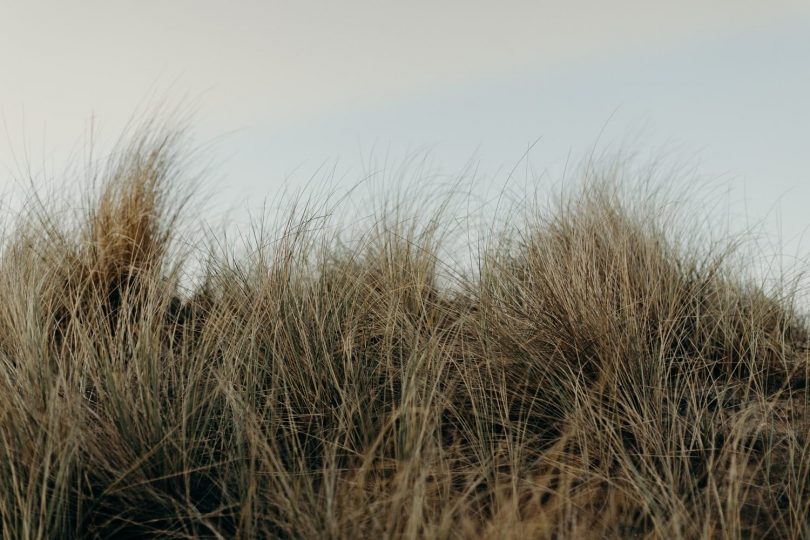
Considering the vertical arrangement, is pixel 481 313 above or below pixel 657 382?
above

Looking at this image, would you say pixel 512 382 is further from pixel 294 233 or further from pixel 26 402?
pixel 26 402

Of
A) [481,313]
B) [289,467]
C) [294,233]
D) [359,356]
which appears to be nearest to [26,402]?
[289,467]

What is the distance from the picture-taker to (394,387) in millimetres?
2316

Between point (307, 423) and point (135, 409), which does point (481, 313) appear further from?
point (135, 409)

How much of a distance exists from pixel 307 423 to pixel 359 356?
0.26 m

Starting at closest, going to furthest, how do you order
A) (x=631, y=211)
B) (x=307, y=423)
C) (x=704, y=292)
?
(x=307, y=423) < (x=704, y=292) < (x=631, y=211)

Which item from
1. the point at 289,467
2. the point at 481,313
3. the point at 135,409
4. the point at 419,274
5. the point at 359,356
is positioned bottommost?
the point at 289,467

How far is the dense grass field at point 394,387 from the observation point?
1.62m

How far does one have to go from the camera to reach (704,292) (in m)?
3.11

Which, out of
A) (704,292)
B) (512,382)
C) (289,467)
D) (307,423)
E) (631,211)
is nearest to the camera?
(289,467)

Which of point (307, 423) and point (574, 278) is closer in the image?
point (307, 423)

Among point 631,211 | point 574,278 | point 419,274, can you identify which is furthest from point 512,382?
point 631,211

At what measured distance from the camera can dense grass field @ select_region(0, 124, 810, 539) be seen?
1622 mm

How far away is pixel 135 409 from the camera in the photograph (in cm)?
178
